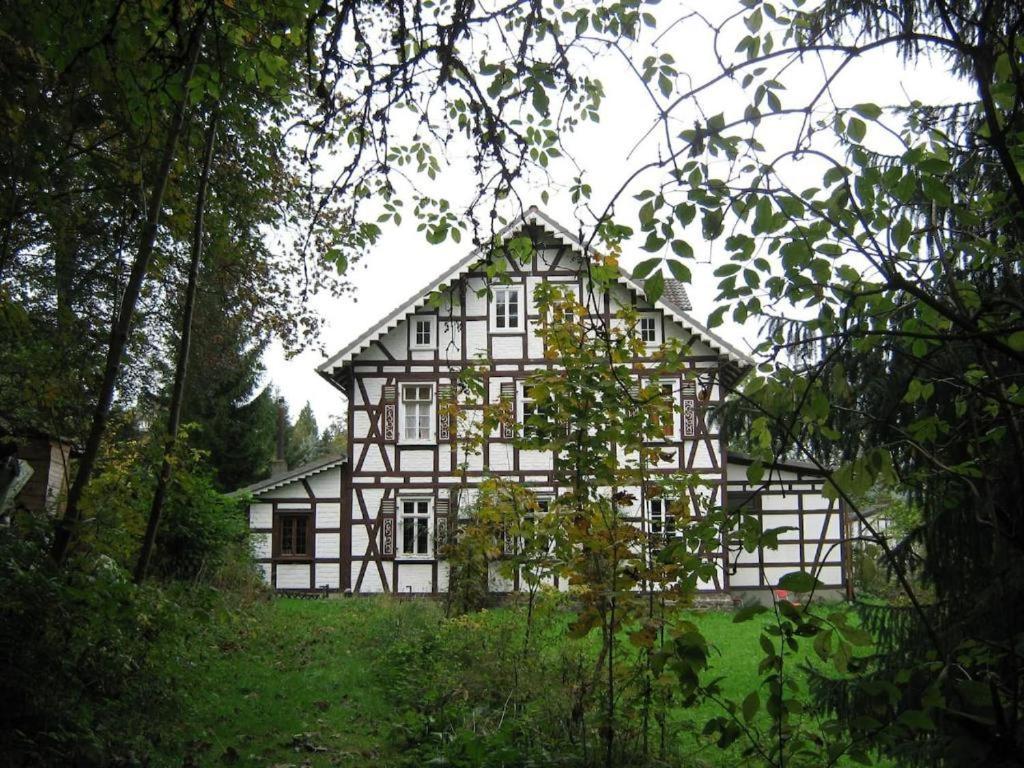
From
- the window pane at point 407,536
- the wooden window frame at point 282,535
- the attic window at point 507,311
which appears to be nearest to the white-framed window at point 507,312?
the attic window at point 507,311

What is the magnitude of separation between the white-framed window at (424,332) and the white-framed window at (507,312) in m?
1.34

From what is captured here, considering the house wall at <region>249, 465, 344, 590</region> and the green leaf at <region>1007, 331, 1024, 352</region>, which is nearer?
the green leaf at <region>1007, 331, 1024, 352</region>

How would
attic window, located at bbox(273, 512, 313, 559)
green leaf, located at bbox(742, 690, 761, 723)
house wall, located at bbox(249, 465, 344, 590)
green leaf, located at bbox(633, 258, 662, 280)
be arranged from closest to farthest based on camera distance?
green leaf, located at bbox(742, 690, 761, 723) → green leaf, located at bbox(633, 258, 662, 280) → house wall, located at bbox(249, 465, 344, 590) → attic window, located at bbox(273, 512, 313, 559)

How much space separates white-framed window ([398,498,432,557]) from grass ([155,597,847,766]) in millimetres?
7312

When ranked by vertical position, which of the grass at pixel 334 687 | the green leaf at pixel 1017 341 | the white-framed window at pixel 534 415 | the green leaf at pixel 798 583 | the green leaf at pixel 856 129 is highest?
the green leaf at pixel 856 129

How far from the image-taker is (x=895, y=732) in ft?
7.41

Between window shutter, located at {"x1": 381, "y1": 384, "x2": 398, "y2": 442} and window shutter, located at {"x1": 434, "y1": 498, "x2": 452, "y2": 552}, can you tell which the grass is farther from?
window shutter, located at {"x1": 381, "y1": 384, "x2": 398, "y2": 442}

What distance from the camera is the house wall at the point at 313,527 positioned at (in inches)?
842

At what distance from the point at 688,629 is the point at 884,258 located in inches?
46.7

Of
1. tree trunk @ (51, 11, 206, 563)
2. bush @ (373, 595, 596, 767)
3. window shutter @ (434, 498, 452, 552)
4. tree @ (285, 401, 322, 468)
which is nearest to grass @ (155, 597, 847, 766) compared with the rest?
bush @ (373, 595, 596, 767)

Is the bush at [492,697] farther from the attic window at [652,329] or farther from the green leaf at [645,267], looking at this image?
the attic window at [652,329]

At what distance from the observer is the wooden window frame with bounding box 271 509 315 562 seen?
70.6 ft

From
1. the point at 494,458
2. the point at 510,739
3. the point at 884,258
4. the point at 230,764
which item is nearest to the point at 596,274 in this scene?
the point at 884,258

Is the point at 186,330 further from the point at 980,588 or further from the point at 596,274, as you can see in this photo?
the point at 980,588
